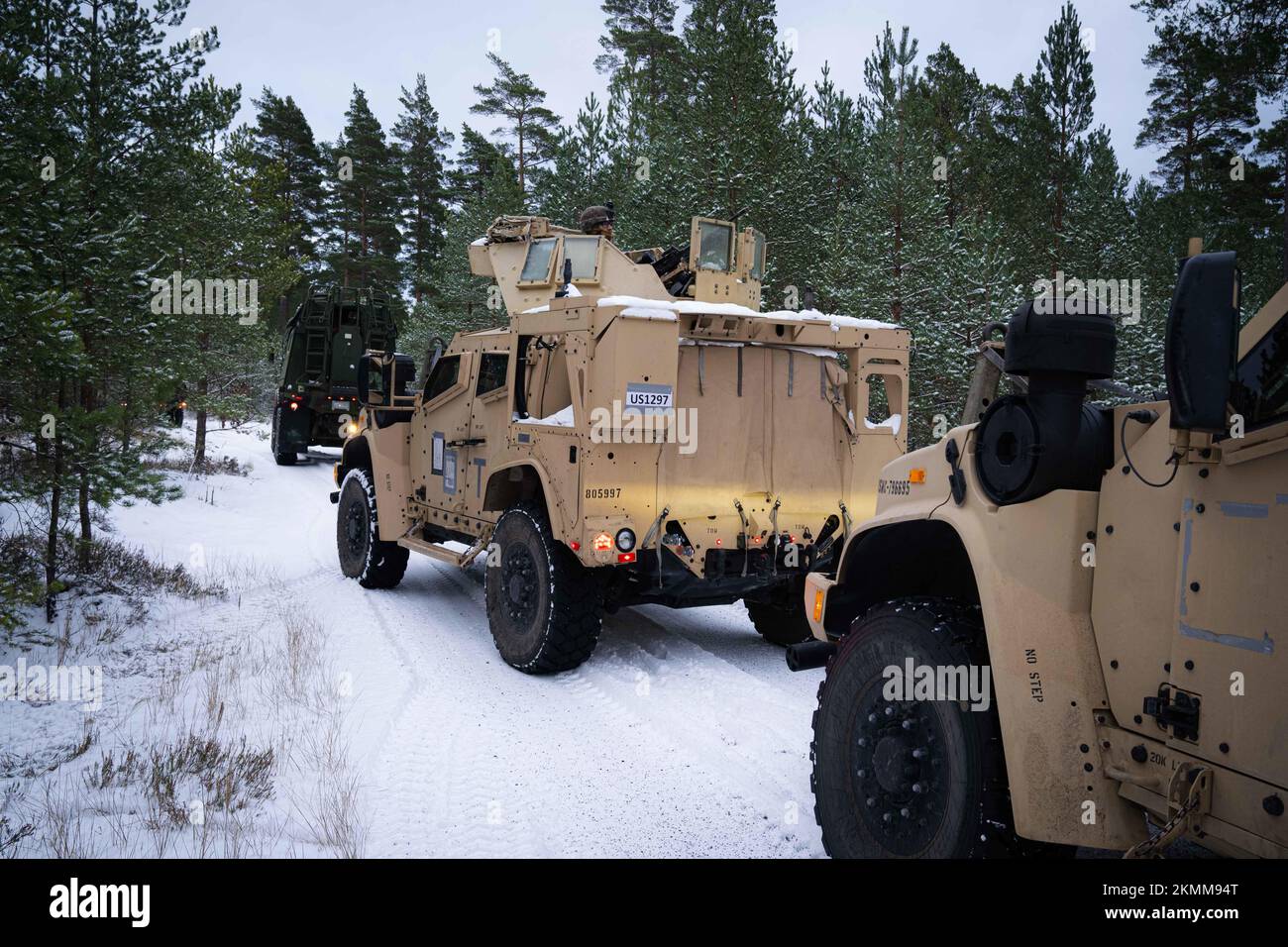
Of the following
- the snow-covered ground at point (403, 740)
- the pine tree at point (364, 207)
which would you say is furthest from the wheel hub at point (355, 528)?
the pine tree at point (364, 207)

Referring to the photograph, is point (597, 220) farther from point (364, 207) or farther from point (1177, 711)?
point (364, 207)

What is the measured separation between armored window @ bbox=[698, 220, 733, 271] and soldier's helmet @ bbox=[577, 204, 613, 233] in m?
1.09

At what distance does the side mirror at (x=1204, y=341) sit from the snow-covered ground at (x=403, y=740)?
8.48ft

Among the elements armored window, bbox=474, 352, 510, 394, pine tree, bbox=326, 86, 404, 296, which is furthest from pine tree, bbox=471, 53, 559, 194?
armored window, bbox=474, 352, 510, 394

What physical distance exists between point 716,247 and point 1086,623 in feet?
21.2

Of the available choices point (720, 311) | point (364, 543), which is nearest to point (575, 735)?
point (720, 311)

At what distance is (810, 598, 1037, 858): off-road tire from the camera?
282 cm

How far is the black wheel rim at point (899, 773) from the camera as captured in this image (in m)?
2.98

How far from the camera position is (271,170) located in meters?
23.1

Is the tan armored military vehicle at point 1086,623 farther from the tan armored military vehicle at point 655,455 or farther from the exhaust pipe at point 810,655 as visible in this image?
the tan armored military vehicle at point 655,455

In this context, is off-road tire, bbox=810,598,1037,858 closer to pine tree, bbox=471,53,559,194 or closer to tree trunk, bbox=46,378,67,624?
tree trunk, bbox=46,378,67,624

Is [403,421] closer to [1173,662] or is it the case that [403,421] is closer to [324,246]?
[1173,662]

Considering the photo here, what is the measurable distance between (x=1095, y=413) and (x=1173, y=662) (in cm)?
81
